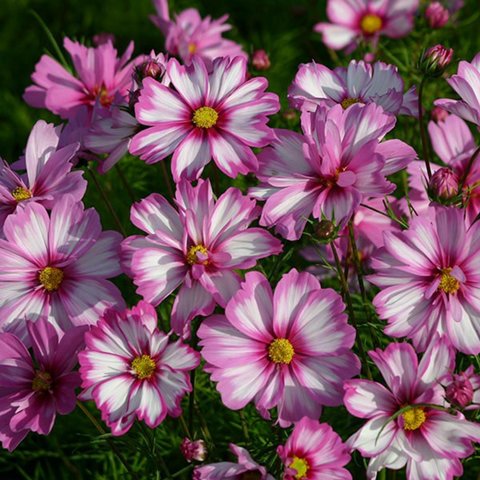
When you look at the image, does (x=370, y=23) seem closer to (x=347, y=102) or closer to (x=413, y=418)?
(x=347, y=102)

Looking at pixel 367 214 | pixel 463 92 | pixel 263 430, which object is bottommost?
pixel 263 430

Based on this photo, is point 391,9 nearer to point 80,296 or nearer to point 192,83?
point 192,83

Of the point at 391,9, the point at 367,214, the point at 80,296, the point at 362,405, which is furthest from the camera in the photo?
the point at 391,9

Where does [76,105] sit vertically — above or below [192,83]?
below

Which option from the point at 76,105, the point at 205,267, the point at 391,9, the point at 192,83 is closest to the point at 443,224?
the point at 205,267

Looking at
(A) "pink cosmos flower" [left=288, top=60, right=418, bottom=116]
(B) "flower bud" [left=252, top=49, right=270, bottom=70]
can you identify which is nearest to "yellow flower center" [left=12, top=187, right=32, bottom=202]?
(A) "pink cosmos flower" [left=288, top=60, right=418, bottom=116]

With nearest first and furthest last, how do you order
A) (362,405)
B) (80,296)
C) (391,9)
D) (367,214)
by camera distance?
1. (362,405)
2. (80,296)
3. (367,214)
4. (391,9)

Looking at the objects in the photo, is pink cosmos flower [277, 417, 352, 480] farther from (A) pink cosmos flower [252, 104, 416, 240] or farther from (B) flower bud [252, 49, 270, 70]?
(B) flower bud [252, 49, 270, 70]

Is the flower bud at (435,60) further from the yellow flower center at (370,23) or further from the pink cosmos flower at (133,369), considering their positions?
the yellow flower center at (370,23)
